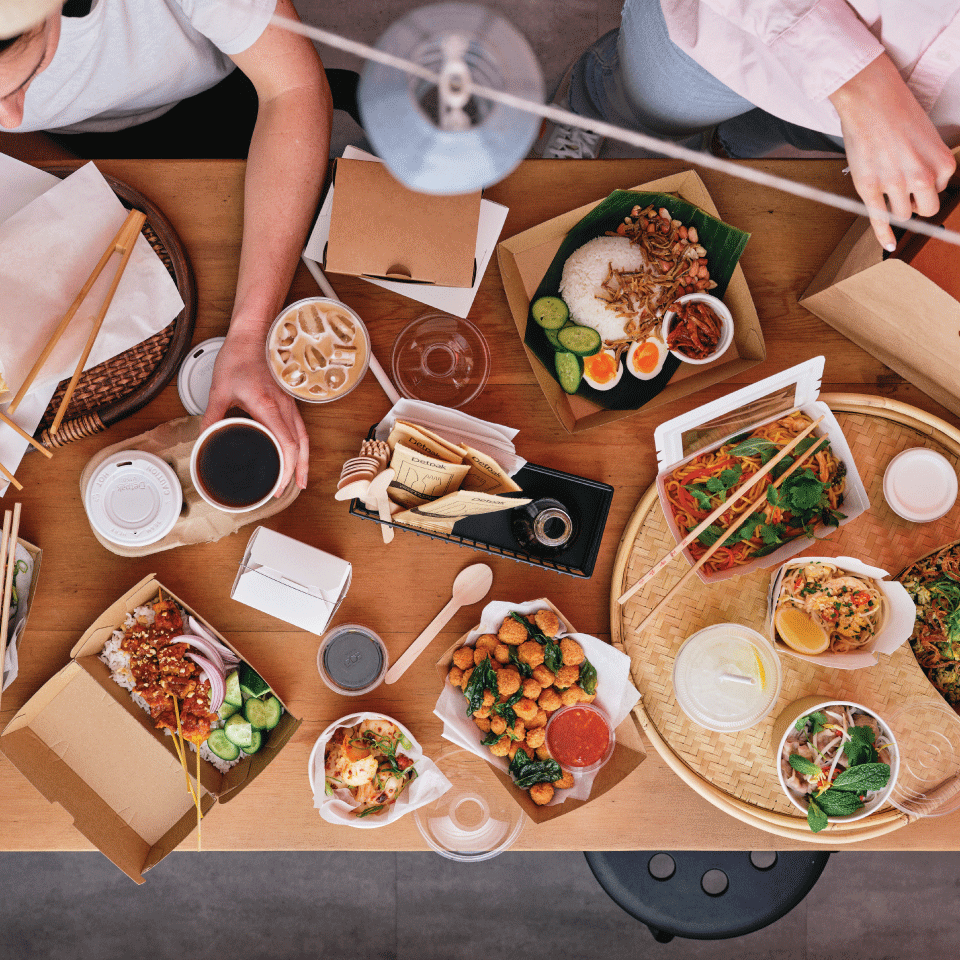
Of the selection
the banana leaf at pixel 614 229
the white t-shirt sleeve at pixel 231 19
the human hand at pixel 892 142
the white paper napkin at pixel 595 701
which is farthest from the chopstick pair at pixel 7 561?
the human hand at pixel 892 142

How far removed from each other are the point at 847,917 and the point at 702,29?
11.1ft

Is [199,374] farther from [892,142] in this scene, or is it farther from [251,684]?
[892,142]

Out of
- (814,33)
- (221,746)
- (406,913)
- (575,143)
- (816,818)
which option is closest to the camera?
(814,33)

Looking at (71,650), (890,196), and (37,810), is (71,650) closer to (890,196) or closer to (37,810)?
(37,810)

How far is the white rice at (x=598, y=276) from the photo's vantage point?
164 cm

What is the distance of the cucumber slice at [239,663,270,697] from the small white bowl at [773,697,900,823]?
1.17 meters

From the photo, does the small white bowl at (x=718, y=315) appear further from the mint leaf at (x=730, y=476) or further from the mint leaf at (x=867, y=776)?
the mint leaf at (x=867, y=776)

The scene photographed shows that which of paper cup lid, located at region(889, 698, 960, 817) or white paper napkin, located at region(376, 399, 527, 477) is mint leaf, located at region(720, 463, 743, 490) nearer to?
white paper napkin, located at region(376, 399, 527, 477)

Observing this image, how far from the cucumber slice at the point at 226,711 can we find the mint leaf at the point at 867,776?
1.38 metres

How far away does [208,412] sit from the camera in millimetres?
1551

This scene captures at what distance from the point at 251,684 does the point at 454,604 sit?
505mm

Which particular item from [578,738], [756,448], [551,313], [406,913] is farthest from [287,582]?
[406,913]

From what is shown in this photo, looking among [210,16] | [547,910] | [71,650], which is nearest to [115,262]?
[210,16]

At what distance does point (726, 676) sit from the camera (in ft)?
5.26
